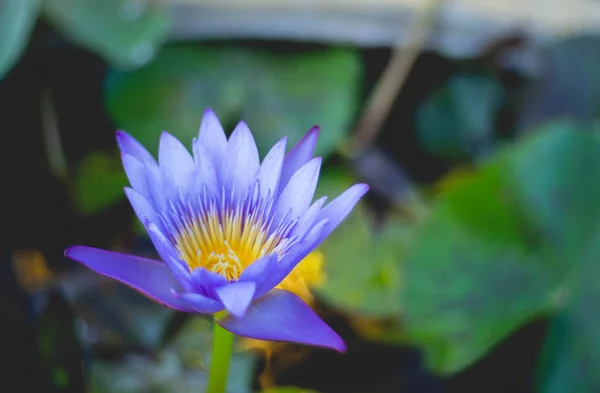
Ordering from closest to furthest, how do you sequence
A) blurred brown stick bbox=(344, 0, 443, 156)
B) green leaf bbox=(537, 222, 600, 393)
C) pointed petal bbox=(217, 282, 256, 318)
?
pointed petal bbox=(217, 282, 256, 318) → green leaf bbox=(537, 222, 600, 393) → blurred brown stick bbox=(344, 0, 443, 156)

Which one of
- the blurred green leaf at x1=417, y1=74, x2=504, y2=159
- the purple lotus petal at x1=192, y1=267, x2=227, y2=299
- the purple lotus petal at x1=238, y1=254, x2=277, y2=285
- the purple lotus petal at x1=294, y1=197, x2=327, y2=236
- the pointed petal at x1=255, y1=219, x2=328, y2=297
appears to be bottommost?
the purple lotus petal at x1=192, y1=267, x2=227, y2=299

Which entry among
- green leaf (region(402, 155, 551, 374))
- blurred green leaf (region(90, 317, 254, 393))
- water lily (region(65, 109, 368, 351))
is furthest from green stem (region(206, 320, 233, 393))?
green leaf (region(402, 155, 551, 374))

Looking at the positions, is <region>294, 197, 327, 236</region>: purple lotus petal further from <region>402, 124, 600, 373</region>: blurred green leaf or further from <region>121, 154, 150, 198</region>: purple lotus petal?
<region>402, 124, 600, 373</region>: blurred green leaf

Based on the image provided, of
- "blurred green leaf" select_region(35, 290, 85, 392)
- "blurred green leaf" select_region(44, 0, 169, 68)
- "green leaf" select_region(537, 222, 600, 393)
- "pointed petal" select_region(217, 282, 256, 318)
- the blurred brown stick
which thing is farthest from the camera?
the blurred brown stick

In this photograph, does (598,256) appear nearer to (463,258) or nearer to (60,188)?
(463,258)

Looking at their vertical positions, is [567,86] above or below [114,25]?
above

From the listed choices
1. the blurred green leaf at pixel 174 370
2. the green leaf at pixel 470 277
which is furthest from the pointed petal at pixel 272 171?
the green leaf at pixel 470 277

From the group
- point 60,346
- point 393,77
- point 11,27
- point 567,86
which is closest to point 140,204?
point 60,346

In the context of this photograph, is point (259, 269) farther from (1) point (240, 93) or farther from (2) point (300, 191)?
(1) point (240, 93)
